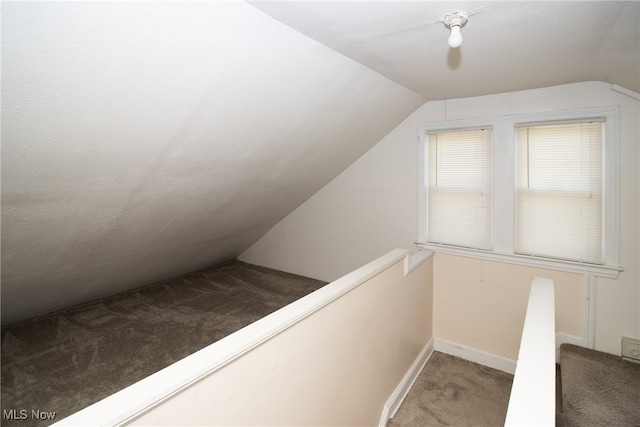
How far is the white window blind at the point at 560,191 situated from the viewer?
2303 mm

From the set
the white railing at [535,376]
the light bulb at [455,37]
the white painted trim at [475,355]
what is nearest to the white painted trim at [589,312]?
the white painted trim at [475,355]

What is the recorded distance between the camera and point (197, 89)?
4.83 feet

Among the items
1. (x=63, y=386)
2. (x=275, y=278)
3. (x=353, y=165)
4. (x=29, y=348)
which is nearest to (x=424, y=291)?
(x=353, y=165)

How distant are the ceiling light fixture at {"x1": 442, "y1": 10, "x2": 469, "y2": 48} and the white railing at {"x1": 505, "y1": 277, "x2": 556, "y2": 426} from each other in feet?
4.26

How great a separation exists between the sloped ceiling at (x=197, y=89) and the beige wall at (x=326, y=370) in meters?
1.19

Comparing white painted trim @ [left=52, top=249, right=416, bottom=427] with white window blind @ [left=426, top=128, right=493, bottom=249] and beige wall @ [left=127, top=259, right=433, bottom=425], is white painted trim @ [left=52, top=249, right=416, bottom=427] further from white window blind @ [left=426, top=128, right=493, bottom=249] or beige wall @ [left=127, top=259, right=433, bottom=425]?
white window blind @ [left=426, top=128, right=493, bottom=249]

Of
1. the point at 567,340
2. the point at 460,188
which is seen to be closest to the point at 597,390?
the point at 567,340

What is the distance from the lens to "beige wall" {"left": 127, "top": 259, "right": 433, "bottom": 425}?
965mm

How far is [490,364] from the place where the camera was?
108 inches

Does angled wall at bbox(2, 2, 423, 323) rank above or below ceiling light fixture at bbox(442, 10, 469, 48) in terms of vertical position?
below

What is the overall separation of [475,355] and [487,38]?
8.58ft

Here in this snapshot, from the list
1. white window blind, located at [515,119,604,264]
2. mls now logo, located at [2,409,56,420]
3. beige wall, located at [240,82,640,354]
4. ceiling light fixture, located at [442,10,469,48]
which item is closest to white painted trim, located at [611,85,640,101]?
beige wall, located at [240,82,640,354]

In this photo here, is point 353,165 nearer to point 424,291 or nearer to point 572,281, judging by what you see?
point 424,291

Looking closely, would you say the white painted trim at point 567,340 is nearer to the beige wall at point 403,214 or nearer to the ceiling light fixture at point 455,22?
the beige wall at point 403,214
